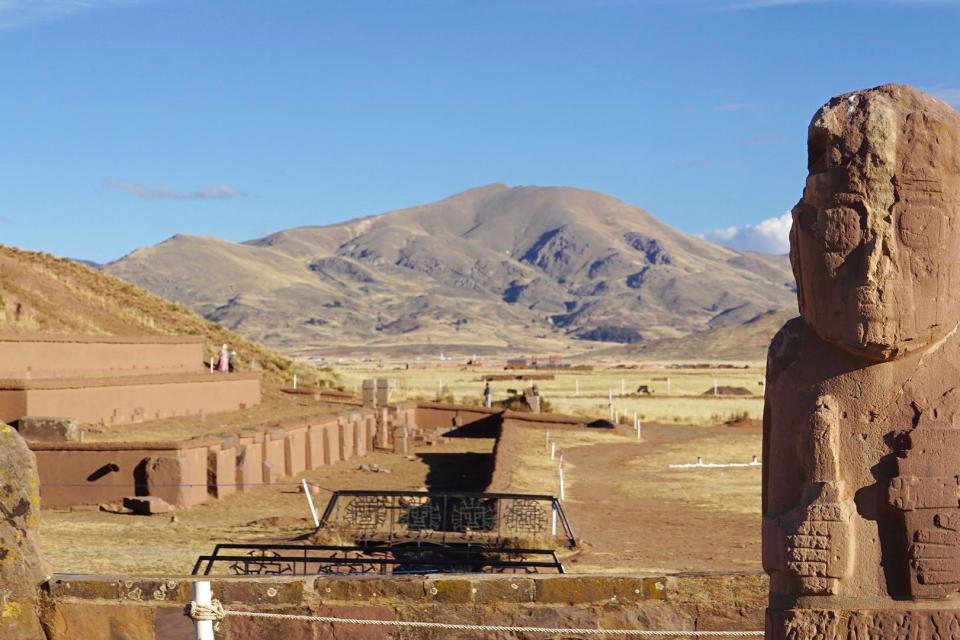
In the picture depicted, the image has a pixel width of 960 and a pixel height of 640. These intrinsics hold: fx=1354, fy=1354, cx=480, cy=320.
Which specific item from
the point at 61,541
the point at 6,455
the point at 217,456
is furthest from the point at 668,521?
the point at 6,455

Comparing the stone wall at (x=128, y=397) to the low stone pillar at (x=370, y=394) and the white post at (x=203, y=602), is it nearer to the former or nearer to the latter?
the low stone pillar at (x=370, y=394)

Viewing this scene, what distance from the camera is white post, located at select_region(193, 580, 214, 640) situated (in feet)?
20.6

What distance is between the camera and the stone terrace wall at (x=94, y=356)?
2652cm

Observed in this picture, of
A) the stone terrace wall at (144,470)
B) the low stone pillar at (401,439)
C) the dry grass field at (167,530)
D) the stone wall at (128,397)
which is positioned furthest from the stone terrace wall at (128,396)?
the low stone pillar at (401,439)

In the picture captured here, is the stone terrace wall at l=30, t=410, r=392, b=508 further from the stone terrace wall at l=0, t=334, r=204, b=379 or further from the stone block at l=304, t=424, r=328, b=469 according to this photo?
the stone terrace wall at l=0, t=334, r=204, b=379

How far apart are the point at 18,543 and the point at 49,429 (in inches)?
607

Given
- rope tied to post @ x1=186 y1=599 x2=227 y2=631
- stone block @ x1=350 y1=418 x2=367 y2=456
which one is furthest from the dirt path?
rope tied to post @ x1=186 y1=599 x2=227 y2=631

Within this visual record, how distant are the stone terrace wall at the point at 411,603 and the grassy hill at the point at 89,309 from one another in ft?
72.4

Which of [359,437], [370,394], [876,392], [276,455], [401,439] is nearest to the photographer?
[876,392]

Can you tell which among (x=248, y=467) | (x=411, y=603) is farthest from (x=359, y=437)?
(x=411, y=603)

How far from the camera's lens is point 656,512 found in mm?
21484

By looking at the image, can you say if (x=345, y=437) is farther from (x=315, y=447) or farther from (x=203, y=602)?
(x=203, y=602)

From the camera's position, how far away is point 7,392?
75.5ft

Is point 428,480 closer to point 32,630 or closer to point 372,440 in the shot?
point 372,440
